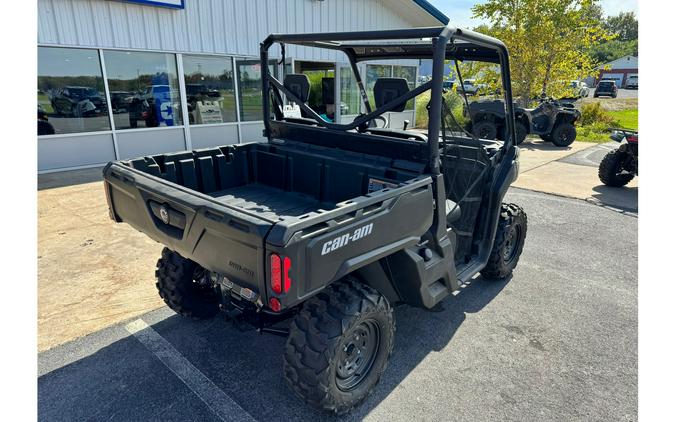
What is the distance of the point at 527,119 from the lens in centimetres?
1157

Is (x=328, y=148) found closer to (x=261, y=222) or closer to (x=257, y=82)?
(x=261, y=222)

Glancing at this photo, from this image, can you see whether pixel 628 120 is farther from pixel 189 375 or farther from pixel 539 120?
pixel 189 375

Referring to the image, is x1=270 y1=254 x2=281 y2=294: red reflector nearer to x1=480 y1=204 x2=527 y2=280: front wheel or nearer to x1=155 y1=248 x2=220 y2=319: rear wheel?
x1=155 y1=248 x2=220 y2=319: rear wheel

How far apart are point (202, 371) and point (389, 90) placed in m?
2.31

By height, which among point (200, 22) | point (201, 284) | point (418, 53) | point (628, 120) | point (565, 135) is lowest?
point (201, 284)

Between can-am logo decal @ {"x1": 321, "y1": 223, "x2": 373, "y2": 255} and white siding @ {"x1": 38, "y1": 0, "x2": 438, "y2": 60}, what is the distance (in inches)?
316

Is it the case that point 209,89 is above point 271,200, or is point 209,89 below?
above

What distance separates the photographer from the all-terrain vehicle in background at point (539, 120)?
36.9ft

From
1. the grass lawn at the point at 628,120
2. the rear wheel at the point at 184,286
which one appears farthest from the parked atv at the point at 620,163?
the grass lawn at the point at 628,120

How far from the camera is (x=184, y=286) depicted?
316 cm

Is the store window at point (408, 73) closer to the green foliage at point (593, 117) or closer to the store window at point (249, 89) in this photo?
the store window at point (249, 89)

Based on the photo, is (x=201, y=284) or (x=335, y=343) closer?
(x=335, y=343)

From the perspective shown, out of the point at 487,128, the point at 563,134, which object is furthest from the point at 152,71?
the point at 563,134

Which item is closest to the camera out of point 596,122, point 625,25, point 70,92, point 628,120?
point 70,92
